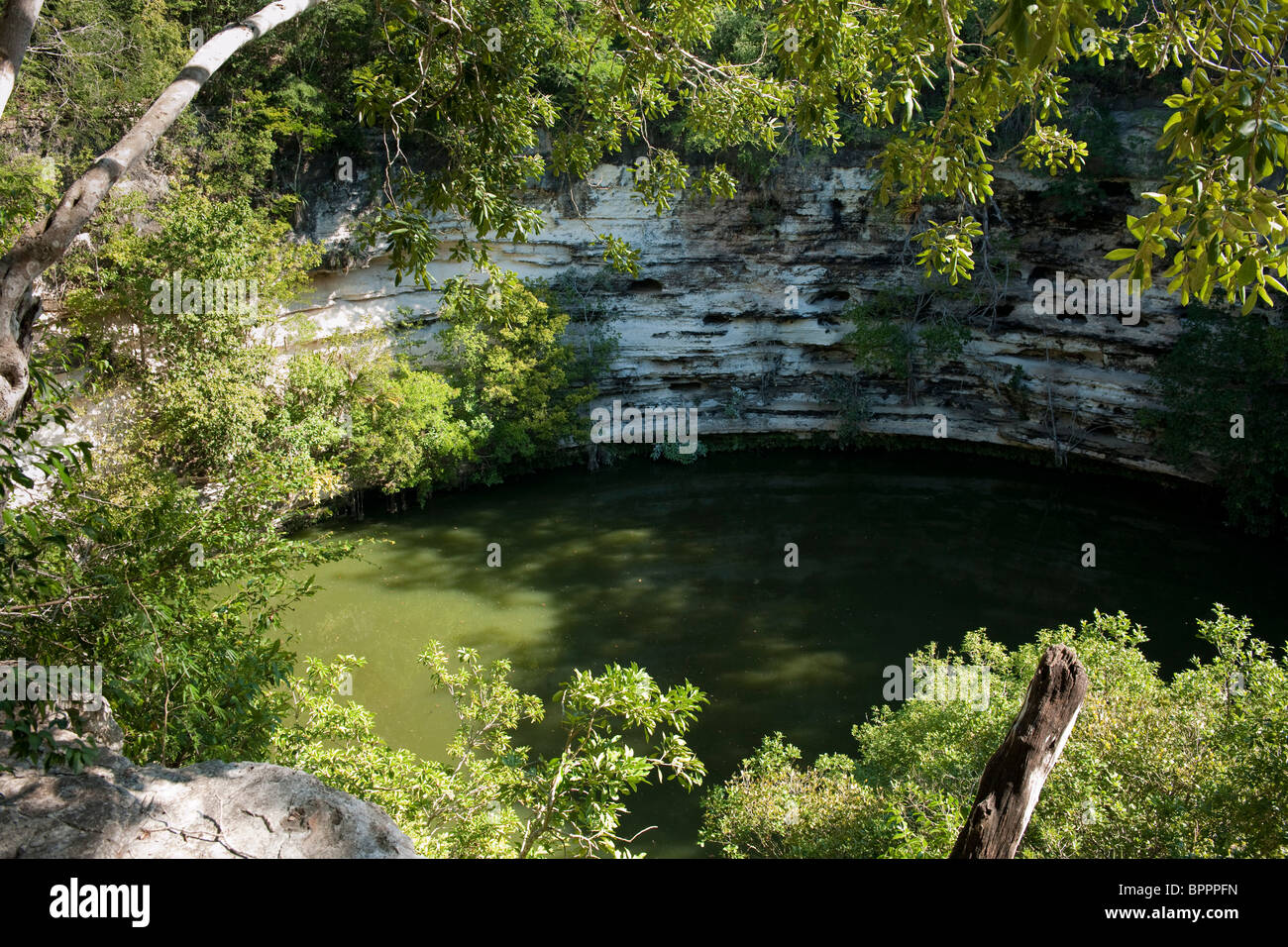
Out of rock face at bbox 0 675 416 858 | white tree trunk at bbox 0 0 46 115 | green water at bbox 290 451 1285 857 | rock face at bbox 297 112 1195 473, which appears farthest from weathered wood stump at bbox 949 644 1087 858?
rock face at bbox 297 112 1195 473

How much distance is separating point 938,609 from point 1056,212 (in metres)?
9.34

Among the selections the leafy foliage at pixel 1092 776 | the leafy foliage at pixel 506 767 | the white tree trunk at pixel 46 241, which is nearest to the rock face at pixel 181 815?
the leafy foliage at pixel 506 767

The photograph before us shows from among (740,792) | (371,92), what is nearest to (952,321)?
(740,792)

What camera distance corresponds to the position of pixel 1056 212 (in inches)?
642

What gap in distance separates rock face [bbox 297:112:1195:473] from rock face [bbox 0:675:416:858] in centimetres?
1268

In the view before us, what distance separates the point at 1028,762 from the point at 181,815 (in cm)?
305

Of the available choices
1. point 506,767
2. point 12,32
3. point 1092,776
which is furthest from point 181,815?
point 1092,776

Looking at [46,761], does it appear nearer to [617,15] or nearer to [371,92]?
[371,92]

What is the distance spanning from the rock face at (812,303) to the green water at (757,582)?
143cm

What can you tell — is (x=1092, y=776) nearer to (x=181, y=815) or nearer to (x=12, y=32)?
(x=181, y=815)

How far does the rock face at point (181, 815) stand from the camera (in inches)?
107

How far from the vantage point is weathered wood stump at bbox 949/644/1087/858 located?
3.02 m

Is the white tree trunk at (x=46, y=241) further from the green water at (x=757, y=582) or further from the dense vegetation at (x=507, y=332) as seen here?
the green water at (x=757, y=582)

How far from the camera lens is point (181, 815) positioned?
2920 millimetres
